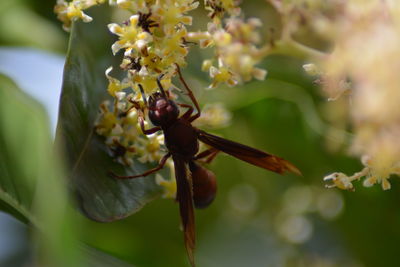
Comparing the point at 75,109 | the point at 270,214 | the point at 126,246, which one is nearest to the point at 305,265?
the point at 270,214

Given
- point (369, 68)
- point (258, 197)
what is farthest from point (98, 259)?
point (258, 197)

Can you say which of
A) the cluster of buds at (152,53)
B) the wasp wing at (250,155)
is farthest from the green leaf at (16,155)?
the wasp wing at (250,155)

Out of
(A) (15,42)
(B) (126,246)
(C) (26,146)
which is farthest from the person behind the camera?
(A) (15,42)

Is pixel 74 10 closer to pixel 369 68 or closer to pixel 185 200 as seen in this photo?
pixel 185 200

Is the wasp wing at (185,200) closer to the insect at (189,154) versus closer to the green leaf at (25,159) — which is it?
the insect at (189,154)

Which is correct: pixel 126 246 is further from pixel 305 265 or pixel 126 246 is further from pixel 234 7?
pixel 234 7

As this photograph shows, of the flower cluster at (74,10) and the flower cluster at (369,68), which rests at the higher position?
the flower cluster at (369,68)

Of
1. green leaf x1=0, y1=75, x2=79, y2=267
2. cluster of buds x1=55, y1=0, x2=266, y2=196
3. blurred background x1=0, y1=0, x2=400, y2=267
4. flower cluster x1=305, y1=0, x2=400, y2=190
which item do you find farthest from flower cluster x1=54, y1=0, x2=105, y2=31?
flower cluster x1=305, y1=0, x2=400, y2=190
